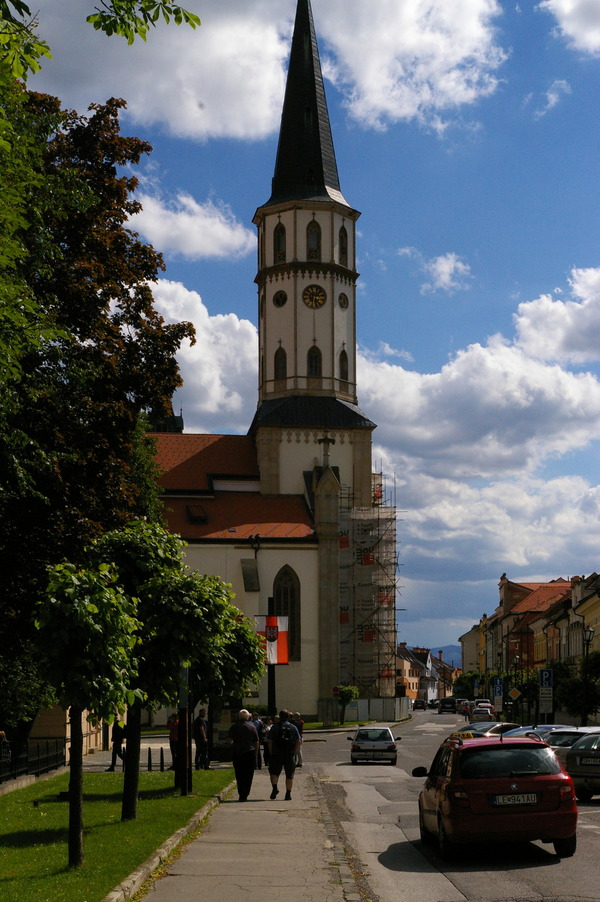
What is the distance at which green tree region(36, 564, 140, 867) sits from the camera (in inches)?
481

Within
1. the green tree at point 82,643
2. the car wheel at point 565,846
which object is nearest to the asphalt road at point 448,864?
the car wheel at point 565,846

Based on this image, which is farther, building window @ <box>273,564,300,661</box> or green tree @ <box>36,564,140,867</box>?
building window @ <box>273,564,300,661</box>

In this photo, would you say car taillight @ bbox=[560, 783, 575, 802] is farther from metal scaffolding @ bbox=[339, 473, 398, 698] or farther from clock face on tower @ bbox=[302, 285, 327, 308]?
clock face on tower @ bbox=[302, 285, 327, 308]

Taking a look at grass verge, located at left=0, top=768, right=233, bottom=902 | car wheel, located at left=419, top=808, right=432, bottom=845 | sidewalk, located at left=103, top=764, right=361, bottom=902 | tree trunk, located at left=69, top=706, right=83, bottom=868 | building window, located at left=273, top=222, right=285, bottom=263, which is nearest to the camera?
grass verge, located at left=0, top=768, right=233, bottom=902

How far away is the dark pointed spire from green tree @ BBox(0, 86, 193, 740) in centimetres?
5289

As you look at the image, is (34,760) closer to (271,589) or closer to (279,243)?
(271,589)

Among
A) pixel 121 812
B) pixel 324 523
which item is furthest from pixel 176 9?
pixel 324 523

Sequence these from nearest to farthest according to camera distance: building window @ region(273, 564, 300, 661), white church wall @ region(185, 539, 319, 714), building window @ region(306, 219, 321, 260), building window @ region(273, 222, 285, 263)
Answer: white church wall @ region(185, 539, 319, 714) → building window @ region(273, 564, 300, 661) → building window @ region(306, 219, 321, 260) → building window @ region(273, 222, 285, 263)

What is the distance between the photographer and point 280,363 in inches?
3034

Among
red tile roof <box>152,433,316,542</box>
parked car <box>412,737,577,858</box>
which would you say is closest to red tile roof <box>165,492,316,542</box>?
red tile roof <box>152,433,316,542</box>

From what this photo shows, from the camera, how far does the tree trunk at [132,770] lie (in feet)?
57.0

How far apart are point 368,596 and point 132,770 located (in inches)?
2299

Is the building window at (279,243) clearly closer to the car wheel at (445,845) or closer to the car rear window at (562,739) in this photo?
the car rear window at (562,739)

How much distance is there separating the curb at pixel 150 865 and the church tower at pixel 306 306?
2238 inches
